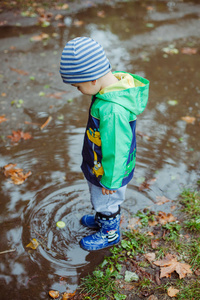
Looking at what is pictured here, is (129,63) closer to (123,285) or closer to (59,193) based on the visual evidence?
(59,193)

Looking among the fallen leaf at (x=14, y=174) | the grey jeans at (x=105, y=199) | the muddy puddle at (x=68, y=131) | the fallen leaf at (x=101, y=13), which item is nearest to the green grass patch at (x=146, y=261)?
the muddy puddle at (x=68, y=131)

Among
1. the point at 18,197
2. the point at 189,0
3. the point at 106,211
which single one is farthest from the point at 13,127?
the point at 189,0

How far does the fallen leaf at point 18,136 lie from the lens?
12.2 ft

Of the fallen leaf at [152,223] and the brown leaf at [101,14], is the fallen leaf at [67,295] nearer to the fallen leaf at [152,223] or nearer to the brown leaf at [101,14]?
the fallen leaf at [152,223]

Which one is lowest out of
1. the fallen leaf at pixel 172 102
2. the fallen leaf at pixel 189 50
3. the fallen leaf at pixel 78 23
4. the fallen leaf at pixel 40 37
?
the fallen leaf at pixel 172 102

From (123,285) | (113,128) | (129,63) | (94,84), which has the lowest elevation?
(123,285)

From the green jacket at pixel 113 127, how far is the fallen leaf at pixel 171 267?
2.96 feet

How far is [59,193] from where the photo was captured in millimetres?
3068

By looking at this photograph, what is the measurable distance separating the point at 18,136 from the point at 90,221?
156cm

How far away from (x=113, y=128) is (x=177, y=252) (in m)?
1.34

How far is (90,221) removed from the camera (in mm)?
2771

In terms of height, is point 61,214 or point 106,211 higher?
point 106,211

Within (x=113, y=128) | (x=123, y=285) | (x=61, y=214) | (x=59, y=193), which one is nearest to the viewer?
(x=113, y=128)

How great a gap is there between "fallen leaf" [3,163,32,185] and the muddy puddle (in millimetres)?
53
